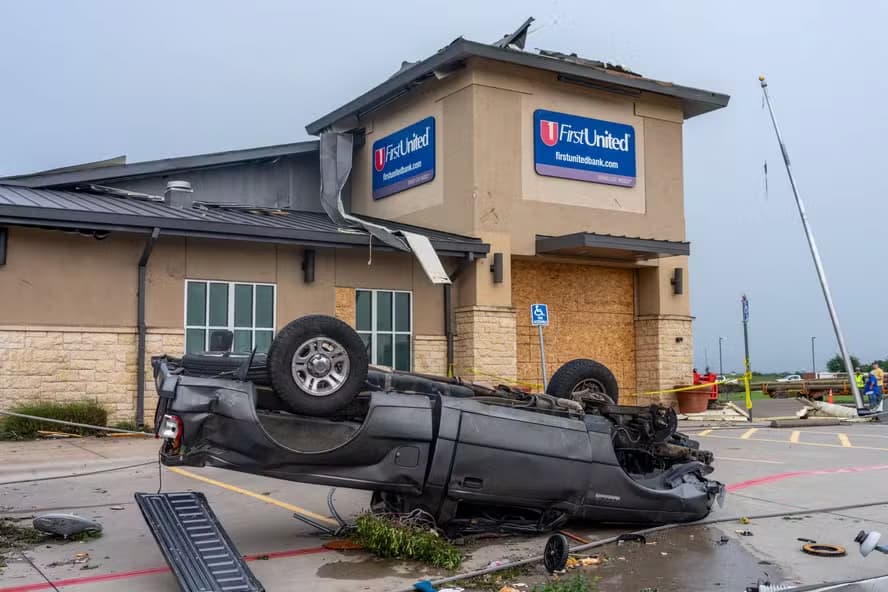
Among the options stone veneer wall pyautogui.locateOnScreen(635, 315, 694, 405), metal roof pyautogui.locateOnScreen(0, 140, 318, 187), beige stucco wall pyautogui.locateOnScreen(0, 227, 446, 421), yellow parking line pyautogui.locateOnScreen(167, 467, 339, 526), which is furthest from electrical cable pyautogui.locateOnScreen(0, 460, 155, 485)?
stone veneer wall pyautogui.locateOnScreen(635, 315, 694, 405)

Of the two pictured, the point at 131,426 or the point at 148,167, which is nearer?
the point at 131,426

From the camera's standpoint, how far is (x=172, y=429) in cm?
582

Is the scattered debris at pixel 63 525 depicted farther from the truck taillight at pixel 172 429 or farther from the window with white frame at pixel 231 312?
the window with white frame at pixel 231 312

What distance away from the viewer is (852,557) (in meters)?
6.50

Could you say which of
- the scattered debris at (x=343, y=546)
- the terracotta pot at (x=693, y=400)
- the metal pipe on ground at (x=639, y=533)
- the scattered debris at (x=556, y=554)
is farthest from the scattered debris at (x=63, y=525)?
the terracotta pot at (x=693, y=400)

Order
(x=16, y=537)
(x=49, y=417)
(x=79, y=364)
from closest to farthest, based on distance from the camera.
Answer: (x=16, y=537) < (x=49, y=417) < (x=79, y=364)

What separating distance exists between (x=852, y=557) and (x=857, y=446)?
31.4 ft

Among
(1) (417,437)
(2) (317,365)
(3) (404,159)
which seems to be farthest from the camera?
(3) (404,159)

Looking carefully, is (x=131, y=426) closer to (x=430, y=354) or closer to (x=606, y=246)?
(x=430, y=354)

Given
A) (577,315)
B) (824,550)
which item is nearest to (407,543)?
(824,550)

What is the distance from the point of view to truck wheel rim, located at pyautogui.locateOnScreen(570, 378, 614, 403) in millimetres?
7727

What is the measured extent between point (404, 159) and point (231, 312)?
6.75m

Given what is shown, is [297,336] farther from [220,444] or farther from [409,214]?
[409,214]

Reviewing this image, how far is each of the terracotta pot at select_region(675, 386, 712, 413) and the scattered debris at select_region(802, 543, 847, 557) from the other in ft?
49.0
